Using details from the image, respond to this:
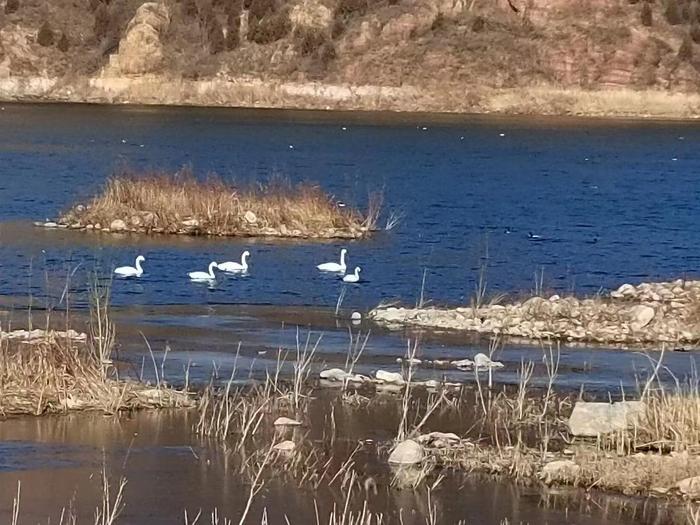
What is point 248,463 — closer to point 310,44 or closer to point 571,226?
point 571,226

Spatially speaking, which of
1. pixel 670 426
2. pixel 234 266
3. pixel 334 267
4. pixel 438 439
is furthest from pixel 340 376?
pixel 334 267

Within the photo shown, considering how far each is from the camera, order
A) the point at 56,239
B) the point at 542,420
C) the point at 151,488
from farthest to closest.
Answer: the point at 56,239 → the point at 542,420 → the point at 151,488

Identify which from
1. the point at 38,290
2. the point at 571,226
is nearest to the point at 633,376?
the point at 38,290

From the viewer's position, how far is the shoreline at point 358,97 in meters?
97.4

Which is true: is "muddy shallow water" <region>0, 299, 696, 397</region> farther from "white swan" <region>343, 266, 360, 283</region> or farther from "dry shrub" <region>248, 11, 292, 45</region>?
"dry shrub" <region>248, 11, 292, 45</region>

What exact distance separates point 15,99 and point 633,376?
87.6m

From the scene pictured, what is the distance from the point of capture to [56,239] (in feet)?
101

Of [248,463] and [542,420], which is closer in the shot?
[248,463]

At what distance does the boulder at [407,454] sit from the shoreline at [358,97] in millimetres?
85075

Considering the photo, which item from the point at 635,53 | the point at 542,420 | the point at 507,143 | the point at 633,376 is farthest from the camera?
the point at 635,53

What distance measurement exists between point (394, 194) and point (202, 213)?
15.0m

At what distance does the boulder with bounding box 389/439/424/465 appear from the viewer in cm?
1309

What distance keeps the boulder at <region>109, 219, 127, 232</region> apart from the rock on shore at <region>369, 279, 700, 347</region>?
37.5ft

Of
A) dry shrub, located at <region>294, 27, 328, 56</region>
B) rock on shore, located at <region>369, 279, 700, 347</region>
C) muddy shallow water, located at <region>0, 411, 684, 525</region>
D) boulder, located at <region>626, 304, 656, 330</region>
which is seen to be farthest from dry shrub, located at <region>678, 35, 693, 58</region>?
muddy shallow water, located at <region>0, 411, 684, 525</region>
